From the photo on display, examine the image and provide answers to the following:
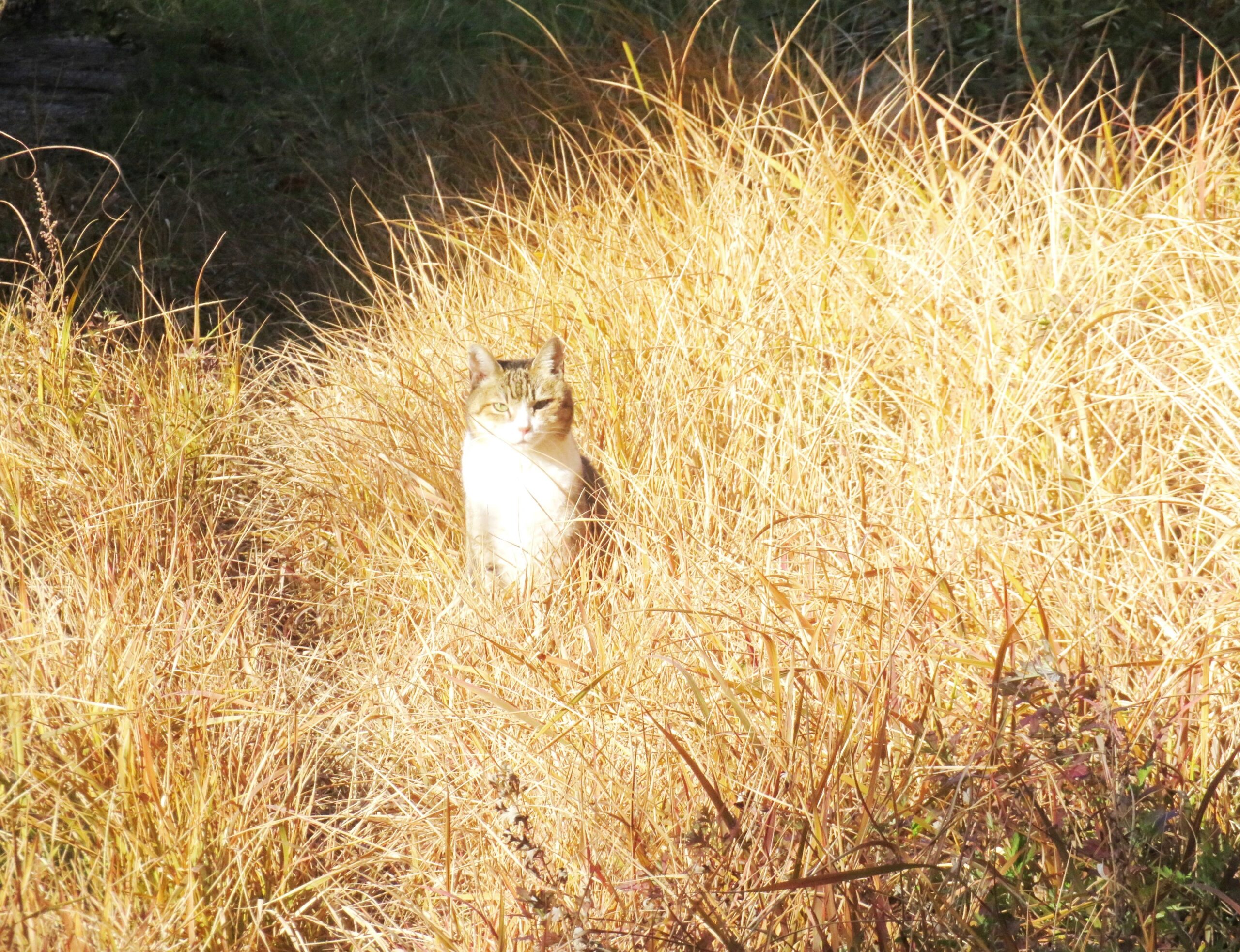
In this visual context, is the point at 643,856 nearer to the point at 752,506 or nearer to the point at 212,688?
the point at 212,688

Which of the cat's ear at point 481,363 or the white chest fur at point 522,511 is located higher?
the cat's ear at point 481,363

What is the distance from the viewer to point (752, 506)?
3.15m

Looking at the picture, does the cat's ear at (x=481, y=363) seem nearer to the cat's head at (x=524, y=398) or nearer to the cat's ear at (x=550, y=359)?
the cat's head at (x=524, y=398)

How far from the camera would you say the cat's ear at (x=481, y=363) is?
3.32 m

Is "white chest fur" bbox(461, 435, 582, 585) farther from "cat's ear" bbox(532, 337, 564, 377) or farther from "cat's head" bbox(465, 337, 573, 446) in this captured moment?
"cat's ear" bbox(532, 337, 564, 377)

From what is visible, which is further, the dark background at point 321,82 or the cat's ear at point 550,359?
the dark background at point 321,82

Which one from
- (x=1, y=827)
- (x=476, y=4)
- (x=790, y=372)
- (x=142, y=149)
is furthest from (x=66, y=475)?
(x=476, y=4)

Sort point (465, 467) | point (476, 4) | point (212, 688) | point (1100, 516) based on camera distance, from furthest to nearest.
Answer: point (476, 4) → point (465, 467) → point (1100, 516) → point (212, 688)

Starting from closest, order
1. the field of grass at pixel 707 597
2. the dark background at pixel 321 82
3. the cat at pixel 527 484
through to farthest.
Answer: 1. the field of grass at pixel 707 597
2. the cat at pixel 527 484
3. the dark background at pixel 321 82

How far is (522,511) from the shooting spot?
127 inches

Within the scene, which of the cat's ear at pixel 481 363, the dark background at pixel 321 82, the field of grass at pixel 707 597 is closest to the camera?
the field of grass at pixel 707 597

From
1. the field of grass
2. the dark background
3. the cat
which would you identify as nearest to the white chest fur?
the cat

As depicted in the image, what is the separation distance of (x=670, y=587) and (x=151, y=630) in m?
1.11

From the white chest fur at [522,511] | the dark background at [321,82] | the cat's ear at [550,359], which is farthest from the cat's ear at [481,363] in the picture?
the dark background at [321,82]
